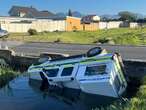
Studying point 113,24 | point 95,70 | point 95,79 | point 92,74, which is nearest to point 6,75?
point 92,74

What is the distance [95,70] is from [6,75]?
7.91 metres

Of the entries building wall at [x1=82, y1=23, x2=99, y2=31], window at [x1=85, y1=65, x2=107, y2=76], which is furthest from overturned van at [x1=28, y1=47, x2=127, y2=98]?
building wall at [x1=82, y1=23, x2=99, y2=31]

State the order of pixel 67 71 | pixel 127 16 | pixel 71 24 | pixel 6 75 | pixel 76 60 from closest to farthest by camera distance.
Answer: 1. pixel 76 60
2. pixel 67 71
3. pixel 6 75
4. pixel 71 24
5. pixel 127 16

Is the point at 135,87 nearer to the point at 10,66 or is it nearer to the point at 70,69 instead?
the point at 70,69

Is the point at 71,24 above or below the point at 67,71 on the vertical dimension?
below

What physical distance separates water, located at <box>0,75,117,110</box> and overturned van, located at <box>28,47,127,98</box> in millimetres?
722

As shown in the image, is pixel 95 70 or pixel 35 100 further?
pixel 95 70

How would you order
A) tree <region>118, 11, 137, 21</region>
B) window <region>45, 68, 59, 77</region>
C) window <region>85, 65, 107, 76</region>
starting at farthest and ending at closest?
tree <region>118, 11, 137, 21</region>, window <region>45, 68, 59, 77</region>, window <region>85, 65, 107, 76</region>

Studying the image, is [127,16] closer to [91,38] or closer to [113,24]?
[113,24]

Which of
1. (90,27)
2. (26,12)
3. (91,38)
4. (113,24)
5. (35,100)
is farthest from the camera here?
(26,12)

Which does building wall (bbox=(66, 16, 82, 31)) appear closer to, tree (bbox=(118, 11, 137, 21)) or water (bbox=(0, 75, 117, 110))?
tree (bbox=(118, 11, 137, 21))

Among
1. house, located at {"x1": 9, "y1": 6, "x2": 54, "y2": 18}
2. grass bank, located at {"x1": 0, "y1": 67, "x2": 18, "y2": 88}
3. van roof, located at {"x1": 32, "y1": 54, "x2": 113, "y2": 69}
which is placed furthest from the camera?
house, located at {"x1": 9, "y1": 6, "x2": 54, "y2": 18}

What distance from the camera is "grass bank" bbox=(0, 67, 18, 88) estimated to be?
80.8ft

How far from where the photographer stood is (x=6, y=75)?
84.8 ft
